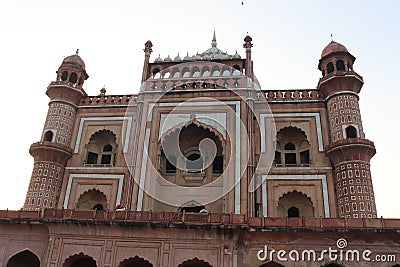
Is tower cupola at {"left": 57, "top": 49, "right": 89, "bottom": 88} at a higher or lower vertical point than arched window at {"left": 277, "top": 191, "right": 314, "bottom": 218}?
higher

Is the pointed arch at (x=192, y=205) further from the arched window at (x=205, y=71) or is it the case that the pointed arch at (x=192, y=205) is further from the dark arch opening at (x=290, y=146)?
the arched window at (x=205, y=71)

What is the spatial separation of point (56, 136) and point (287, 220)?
12.3m

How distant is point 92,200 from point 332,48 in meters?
14.5

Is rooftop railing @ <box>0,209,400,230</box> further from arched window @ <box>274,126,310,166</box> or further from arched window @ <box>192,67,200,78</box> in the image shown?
arched window @ <box>192,67,200,78</box>

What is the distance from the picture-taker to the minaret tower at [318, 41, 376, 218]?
53.6ft

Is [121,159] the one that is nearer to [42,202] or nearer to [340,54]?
[42,202]

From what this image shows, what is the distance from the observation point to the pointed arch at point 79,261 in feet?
46.2

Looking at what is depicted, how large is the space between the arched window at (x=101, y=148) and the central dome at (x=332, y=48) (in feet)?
39.1

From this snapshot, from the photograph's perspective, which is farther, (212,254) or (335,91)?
(335,91)

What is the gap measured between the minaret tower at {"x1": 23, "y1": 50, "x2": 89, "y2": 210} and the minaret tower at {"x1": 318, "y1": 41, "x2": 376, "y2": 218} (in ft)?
42.3

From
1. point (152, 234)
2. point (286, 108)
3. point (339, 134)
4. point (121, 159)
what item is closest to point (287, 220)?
point (152, 234)

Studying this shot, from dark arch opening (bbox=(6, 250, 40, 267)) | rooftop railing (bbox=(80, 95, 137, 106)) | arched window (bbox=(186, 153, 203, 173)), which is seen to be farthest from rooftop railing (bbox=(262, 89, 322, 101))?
dark arch opening (bbox=(6, 250, 40, 267))

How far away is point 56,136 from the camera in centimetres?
1978

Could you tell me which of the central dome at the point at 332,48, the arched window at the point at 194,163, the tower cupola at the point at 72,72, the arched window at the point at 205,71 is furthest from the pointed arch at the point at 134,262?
the central dome at the point at 332,48
